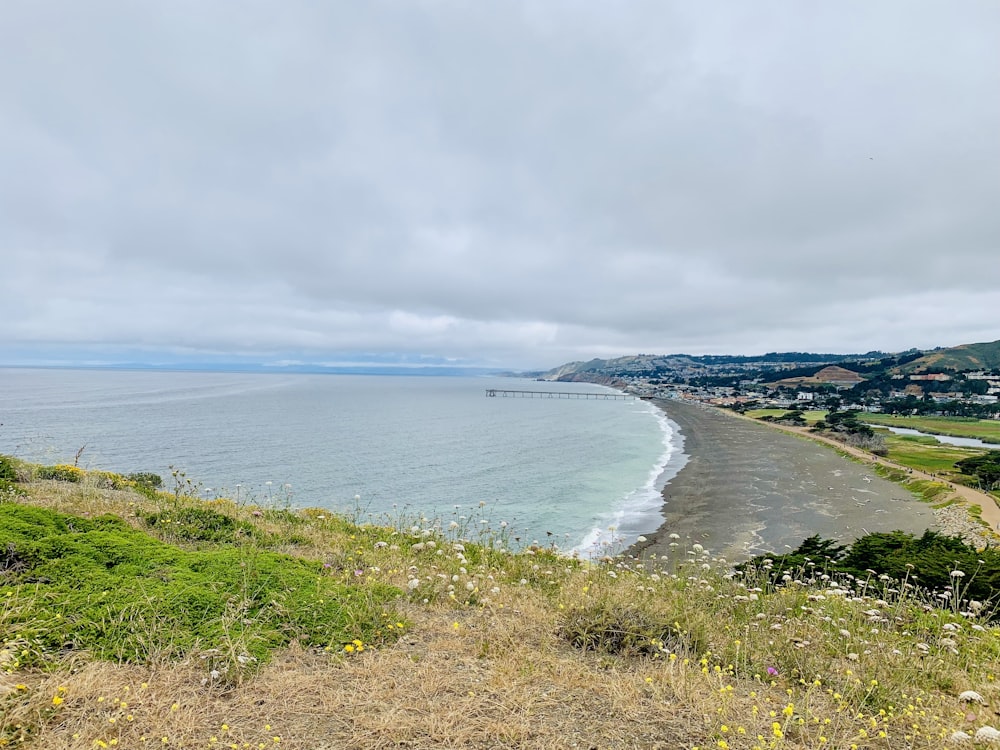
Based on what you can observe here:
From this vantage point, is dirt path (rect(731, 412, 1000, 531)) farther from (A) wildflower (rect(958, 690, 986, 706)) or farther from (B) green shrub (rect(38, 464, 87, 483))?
(B) green shrub (rect(38, 464, 87, 483))

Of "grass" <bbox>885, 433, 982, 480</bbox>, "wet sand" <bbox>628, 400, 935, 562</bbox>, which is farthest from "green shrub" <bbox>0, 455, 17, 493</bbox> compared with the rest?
"grass" <bbox>885, 433, 982, 480</bbox>

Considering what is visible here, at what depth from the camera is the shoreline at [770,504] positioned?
971 inches

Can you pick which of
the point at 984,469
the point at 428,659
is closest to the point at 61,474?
the point at 428,659

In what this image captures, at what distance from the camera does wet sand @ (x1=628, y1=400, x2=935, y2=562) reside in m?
24.9

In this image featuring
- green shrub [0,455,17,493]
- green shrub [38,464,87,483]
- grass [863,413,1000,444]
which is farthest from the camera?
grass [863,413,1000,444]

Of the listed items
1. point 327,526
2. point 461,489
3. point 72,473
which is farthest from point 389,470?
point 327,526

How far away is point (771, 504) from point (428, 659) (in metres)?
35.1

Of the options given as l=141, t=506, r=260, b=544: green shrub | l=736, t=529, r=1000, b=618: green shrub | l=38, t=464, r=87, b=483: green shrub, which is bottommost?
l=736, t=529, r=1000, b=618: green shrub

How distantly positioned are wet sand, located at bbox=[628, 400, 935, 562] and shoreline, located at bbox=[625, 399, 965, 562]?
0.18 ft

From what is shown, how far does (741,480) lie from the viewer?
135 ft

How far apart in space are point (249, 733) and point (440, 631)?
81.2 inches

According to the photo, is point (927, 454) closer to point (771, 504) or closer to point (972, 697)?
point (771, 504)

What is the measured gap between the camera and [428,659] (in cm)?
441

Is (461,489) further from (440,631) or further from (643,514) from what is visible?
(440,631)
